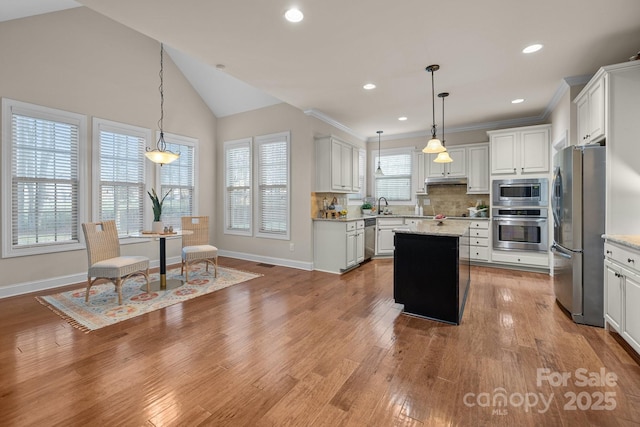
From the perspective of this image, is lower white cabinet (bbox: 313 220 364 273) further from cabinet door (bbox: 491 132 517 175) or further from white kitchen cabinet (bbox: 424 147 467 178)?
cabinet door (bbox: 491 132 517 175)

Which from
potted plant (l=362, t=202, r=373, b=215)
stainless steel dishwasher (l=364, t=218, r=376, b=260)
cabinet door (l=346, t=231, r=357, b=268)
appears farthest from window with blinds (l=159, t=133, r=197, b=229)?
potted plant (l=362, t=202, r=373, b=215)

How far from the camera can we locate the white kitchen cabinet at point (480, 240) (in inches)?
206

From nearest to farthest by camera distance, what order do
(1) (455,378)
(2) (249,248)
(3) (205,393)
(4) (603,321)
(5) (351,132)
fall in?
1. (3) (205,393)
2. (1) (455,378)
3. (4) (603,321)
4. (2) (249,248)
5. (5) (351,132)

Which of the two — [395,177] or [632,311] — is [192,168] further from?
[632,311]

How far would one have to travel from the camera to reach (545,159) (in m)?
4.74

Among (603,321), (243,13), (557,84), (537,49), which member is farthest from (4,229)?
(557,84)

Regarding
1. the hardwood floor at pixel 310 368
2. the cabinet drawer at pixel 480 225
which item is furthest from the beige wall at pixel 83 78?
the cabinet drawer at pixel 480 225

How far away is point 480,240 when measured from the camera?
5266 millimetres

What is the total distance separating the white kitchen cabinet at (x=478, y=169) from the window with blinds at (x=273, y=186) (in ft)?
11.9

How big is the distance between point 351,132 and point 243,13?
419cm

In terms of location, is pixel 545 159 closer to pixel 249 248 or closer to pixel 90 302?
pixel 249 248

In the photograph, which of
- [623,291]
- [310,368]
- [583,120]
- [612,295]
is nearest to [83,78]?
[310,368]

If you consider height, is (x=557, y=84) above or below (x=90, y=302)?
above

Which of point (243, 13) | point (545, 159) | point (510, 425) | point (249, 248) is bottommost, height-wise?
point (510, 425)
